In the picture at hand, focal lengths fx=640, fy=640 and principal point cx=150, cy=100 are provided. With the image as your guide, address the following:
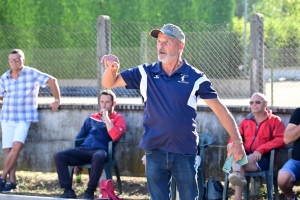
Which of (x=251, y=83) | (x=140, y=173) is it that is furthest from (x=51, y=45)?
(x=251, y=83)

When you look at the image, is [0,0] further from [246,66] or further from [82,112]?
[246,66]

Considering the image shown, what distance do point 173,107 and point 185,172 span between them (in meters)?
0.53

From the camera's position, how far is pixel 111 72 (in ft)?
16.5

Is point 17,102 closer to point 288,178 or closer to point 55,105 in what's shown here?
point 55,105

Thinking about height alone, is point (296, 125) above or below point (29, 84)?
below

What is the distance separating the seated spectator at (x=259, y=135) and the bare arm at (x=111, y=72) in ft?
8.26

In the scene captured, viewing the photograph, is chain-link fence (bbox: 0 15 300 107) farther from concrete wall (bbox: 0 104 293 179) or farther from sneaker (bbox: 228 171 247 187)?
sneaker (bbox: 228 171 247 187)

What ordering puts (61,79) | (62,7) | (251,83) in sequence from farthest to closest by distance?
(62,7) → (61,79) → (251,83)

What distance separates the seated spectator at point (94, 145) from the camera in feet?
25.7

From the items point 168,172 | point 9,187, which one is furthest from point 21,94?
point 168,172

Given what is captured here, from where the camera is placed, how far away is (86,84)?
1201 cm

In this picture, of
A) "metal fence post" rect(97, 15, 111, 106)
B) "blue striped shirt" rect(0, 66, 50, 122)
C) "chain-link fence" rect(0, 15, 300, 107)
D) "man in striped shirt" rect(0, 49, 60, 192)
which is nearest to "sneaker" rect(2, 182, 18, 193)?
"man in striped shirt" rect(0, 49, 60, 192)

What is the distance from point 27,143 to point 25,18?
14.3 m

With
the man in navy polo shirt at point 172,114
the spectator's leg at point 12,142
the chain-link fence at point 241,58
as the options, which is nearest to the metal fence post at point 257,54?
the chain-link fence at point 241,58
